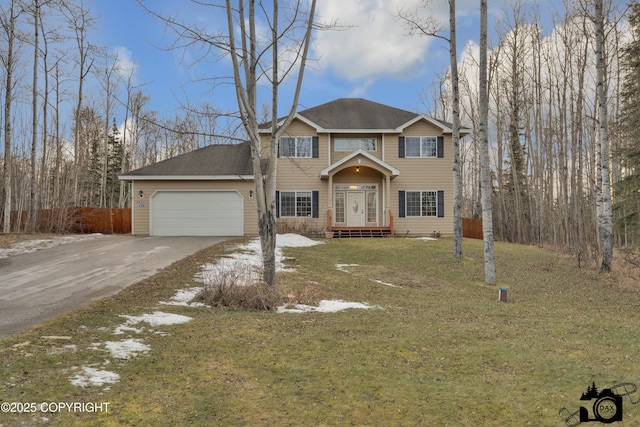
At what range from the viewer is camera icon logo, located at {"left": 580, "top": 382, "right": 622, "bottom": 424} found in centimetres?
340

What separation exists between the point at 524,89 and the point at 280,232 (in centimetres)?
1778

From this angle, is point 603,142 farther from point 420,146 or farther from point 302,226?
point 302,226

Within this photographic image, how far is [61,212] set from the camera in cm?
1975

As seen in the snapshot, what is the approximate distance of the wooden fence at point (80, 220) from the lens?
64.8ft

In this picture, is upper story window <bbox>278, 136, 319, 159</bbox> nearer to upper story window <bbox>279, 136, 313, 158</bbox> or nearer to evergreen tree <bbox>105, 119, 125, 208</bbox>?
upper story window <bbox>279, 136, 313, 158</bbox>

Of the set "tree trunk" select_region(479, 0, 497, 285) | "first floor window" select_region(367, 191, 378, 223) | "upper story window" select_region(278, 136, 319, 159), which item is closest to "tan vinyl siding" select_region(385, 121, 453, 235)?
"first floor window" select_region(367, 191, 378, 223)

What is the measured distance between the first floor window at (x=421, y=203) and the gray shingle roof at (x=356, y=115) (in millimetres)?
3650

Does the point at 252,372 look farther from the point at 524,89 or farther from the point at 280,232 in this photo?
the point at 524,89

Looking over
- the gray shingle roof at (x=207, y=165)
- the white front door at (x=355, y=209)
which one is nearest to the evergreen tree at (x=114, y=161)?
the gray shingle roof at (x=207, y=165)

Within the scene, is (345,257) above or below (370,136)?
below

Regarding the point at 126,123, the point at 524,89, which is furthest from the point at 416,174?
the point at 126,123

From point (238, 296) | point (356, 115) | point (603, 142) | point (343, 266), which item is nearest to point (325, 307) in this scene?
point (238, 296)

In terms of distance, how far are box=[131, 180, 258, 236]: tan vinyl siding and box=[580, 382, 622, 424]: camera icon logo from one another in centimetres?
1713

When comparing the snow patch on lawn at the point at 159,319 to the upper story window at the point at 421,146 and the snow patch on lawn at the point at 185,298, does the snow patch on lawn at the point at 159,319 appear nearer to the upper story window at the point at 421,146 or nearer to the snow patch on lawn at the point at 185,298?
the snow patch on lawn at the point at 185,298
